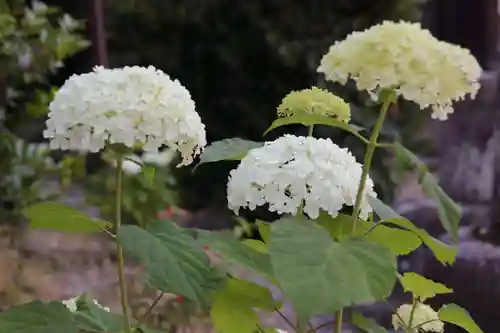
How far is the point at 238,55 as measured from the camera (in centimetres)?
222

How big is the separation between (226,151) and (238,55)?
5.52ft

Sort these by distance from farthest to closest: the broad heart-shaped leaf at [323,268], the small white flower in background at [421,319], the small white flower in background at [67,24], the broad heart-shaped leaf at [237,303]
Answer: the small white flower in background at [67,24] → the small white flower in background at [421,319] → the broad heart-shaped leaf at [237,303] → the broad heart-shaped leaf at [323,268]

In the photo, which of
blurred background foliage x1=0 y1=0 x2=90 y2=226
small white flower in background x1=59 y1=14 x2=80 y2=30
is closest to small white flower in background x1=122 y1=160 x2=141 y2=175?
blurred background foliage x1=0 y1=0 x2=90 y2=226

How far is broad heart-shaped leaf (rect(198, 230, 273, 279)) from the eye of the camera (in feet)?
1.68

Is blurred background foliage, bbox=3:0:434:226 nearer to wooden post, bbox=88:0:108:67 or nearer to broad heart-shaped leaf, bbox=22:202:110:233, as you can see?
wooden post, bbox=88:0:108:67

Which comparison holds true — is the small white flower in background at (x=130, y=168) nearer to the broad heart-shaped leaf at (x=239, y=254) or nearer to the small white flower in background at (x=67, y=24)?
the small white flower in background at (x=67, y=24)

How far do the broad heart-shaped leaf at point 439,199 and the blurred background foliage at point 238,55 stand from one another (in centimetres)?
150

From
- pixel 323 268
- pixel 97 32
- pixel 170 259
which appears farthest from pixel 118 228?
pixel 97 32

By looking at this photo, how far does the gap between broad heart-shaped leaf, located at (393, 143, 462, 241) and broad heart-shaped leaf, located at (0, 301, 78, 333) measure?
28 centimetres

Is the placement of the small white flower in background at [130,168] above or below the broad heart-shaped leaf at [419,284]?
below

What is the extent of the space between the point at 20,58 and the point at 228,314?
129 centimetres

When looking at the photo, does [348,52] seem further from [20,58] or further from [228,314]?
[20,58]

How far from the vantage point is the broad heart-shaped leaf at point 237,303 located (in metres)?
0.53

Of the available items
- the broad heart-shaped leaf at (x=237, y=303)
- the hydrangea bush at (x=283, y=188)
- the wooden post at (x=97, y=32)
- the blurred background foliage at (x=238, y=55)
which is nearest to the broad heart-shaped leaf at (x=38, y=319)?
the hydrangea bush at (x=283, y=188)
